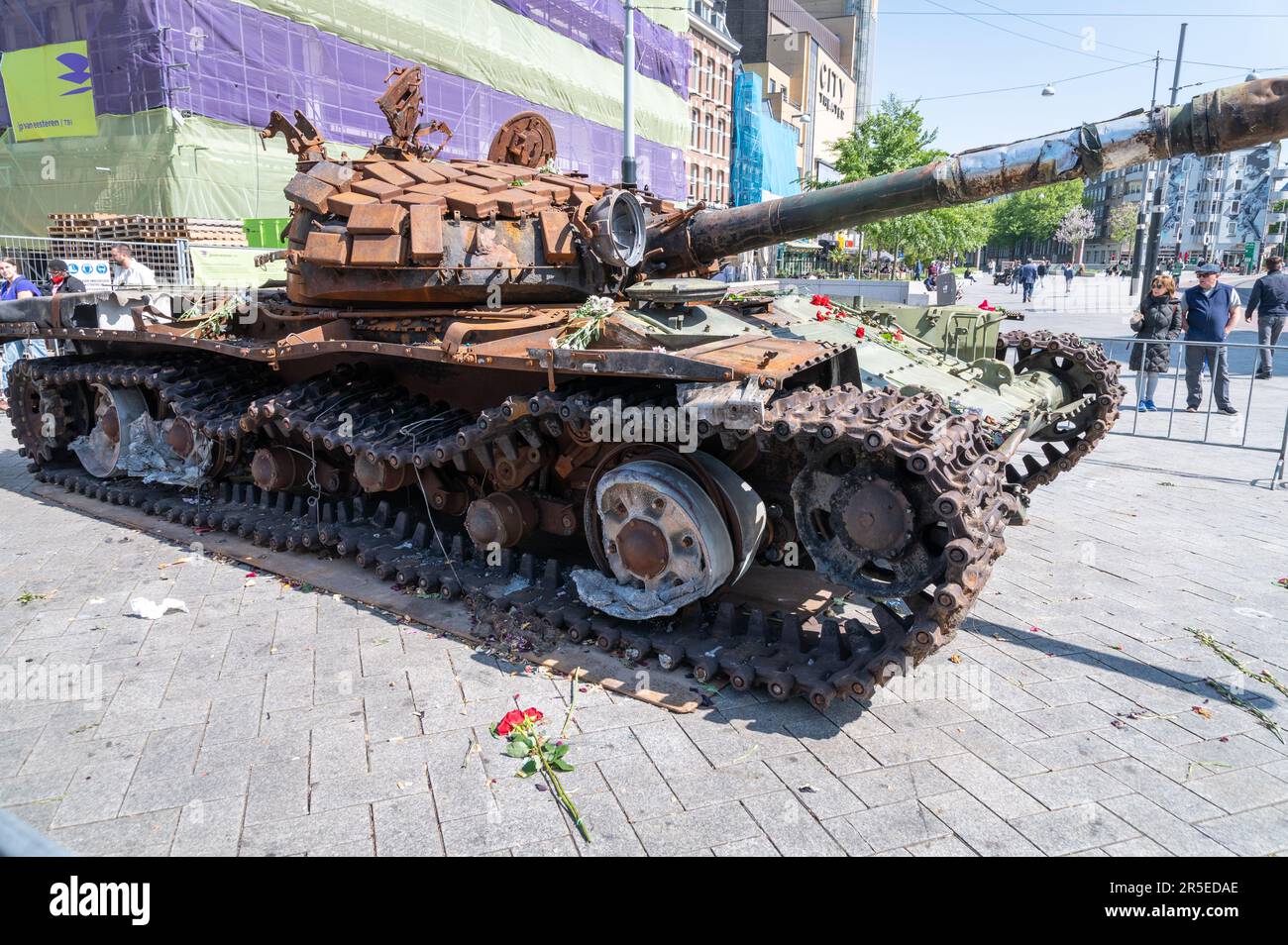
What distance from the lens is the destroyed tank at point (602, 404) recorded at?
4.75 metres

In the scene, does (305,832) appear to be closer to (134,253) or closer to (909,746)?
(909,746)

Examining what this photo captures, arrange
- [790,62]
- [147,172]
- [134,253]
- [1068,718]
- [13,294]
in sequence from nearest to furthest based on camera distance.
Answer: [1068,718], [13,294], [134,253], [147,172], [790,62]

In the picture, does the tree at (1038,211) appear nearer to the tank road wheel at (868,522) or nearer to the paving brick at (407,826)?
the tank road wheel at (868,522)

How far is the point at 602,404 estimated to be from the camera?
5398 mm

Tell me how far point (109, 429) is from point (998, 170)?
28.2 ft

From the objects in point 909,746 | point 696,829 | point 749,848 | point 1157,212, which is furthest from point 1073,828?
point 1157,212

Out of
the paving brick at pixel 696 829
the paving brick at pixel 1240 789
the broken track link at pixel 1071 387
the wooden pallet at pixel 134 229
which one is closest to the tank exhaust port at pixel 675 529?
the paving brick at pixel 696 829

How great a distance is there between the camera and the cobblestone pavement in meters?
3.92

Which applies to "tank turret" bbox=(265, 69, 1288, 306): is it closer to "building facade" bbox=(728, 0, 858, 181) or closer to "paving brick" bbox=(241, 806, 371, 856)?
"paving brick" bbox=(241, 806, 371, 856)

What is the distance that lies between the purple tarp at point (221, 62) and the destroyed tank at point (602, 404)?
34.1 feet

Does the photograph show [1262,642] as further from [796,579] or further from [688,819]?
[688,819]
